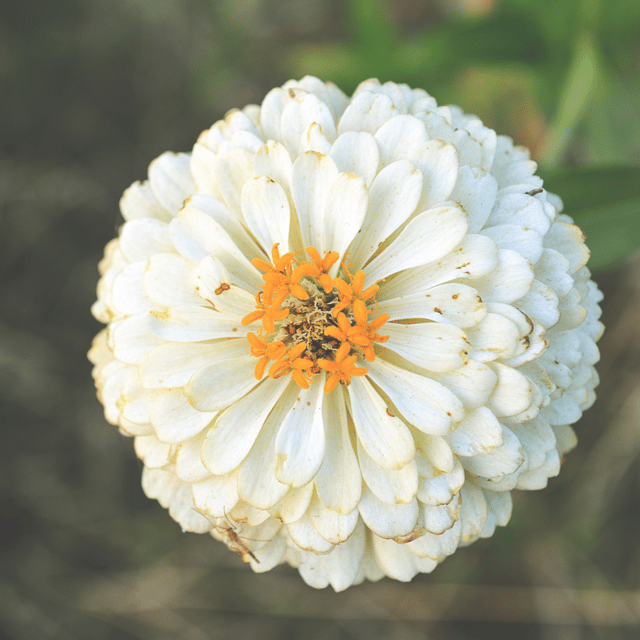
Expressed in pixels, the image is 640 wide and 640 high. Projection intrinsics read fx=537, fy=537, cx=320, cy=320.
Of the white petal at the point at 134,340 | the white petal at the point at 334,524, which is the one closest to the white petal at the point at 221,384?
the white petal at the point at 134,340

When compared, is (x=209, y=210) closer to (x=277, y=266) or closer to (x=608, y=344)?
(x=277, y=266)

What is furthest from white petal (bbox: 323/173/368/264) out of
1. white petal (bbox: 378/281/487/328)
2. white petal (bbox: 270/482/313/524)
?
white petal (bbox: 270/482/313/524)

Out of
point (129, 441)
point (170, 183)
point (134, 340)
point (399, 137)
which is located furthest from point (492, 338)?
point (129, 441)

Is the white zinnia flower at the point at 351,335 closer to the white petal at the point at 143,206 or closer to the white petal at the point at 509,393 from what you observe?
the white petal at the point at 509,393

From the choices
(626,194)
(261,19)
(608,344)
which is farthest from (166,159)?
(608,344)

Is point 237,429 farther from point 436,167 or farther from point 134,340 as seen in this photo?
point 436,167
